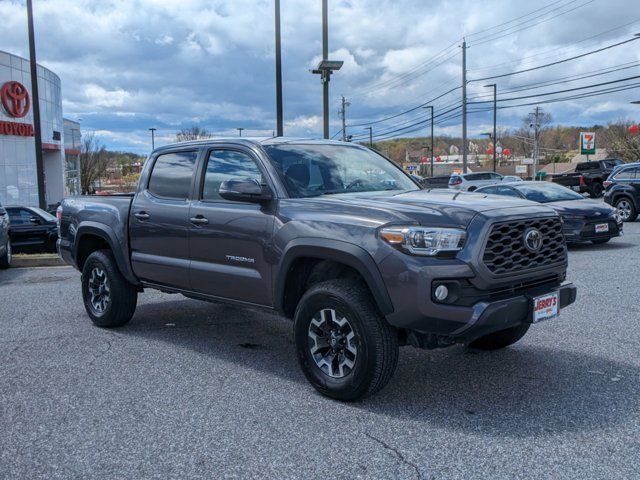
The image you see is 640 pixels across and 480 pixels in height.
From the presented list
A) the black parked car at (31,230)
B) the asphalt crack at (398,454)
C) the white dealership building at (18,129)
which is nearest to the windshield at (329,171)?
the asphalt crack at (398,454)

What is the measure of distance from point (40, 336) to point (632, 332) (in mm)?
5818

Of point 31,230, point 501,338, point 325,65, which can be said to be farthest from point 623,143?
point 501,338

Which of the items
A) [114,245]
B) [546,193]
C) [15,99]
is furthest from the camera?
[15,99]

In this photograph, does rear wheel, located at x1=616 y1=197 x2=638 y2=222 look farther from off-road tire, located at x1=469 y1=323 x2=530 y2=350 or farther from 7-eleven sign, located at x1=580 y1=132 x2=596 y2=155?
7-eleven sign, located at x1=580 y1=132 x2=596 y2=155

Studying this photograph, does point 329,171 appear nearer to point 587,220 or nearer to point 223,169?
point 223,169

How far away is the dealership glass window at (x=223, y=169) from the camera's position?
5320mm

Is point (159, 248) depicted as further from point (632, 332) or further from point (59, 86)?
point (59, 86)

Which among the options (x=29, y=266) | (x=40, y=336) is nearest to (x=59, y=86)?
(x=29, y=266)

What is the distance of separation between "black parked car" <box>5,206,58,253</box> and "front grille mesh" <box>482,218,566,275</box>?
42.9 feet

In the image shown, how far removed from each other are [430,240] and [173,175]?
117 inches

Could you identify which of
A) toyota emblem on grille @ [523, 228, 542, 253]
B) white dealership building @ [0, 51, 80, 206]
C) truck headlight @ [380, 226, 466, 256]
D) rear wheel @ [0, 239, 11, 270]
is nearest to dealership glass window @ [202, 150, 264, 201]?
truck headlight @ [380, 226, 466, 256]

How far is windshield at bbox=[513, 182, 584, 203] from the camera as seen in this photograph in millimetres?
13131

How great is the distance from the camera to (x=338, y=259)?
4305 mm

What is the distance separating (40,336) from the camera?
636cm
